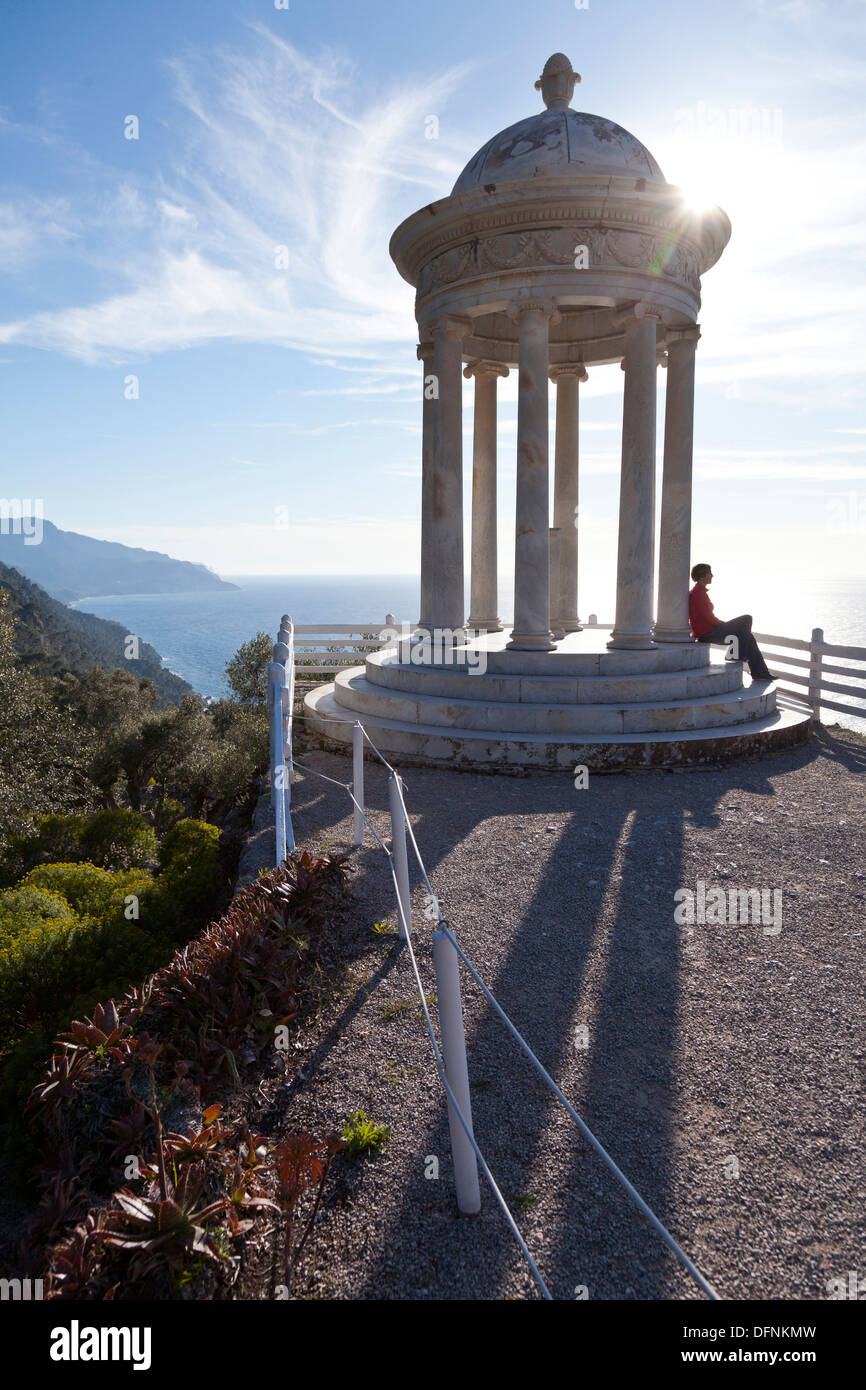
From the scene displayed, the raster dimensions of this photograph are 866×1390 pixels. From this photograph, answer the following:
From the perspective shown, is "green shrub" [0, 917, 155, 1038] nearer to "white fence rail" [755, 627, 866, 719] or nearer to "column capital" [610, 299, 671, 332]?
"white fence rail" [755, 627, 866, 719]

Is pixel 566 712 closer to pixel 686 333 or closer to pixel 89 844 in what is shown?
pixel 686 333

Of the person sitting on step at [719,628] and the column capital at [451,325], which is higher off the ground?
the column capital at [451,325]

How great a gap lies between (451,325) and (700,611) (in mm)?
8198

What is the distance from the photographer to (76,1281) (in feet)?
9.97

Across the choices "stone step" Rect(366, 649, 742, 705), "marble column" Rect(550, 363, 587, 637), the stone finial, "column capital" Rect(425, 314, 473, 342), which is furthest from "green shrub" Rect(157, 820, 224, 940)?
the stone finial

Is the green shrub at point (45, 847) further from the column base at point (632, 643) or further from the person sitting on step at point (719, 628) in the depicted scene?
the person sitting on step at point (719, 628)

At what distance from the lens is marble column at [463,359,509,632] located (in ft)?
65.5

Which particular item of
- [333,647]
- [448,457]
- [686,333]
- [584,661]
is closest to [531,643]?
[584,661]

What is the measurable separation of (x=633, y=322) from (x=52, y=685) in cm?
3549

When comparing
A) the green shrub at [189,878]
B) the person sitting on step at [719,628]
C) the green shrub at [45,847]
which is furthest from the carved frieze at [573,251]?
the green shrub at [45,847]

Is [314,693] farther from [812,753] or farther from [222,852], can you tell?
[812,753]

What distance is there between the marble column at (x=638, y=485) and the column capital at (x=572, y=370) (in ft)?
17.9

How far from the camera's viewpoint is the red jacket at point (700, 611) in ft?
56.3

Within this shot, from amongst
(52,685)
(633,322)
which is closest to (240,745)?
(633,322)
